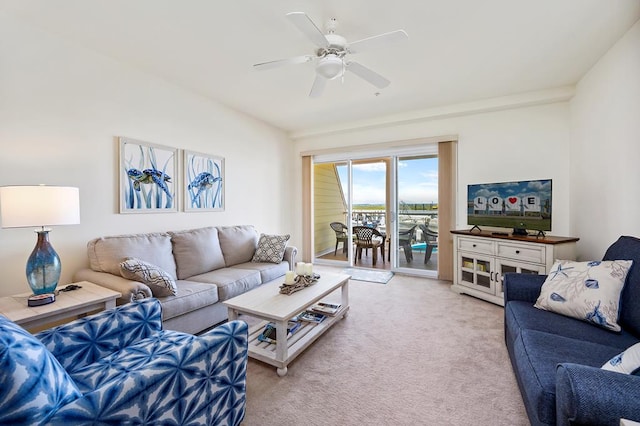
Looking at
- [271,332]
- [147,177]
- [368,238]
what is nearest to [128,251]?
[147,177]

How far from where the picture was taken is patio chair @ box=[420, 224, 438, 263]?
14.4 ft

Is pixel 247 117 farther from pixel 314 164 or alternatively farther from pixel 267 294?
pixel 267 294

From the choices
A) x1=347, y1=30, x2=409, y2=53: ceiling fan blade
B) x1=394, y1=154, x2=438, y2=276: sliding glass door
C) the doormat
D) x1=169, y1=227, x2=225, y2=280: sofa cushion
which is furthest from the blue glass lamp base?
x1=394, y1=154, x2=438, y2=276: sliding glass door

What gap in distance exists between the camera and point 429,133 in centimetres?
423

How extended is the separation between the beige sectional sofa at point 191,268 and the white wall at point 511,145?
2814 mm

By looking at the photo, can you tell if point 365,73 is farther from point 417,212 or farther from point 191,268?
point 417,212

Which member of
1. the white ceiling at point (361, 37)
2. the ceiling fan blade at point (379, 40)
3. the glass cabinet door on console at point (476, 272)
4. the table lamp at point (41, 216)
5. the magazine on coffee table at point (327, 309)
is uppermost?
the white ceiling at point (361, 37)

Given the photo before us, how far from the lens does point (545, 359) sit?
1260 mm

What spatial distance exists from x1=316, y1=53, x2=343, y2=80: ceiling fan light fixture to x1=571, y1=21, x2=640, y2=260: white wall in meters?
2.30

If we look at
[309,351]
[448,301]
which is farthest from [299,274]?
[448,301]

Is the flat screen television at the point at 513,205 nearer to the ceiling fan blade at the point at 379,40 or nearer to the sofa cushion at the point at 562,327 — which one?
the sofa cushion at the point at 562,327

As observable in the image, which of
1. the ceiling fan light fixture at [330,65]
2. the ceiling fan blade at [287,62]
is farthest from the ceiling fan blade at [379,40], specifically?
the ceiling fan blade at [287,62]

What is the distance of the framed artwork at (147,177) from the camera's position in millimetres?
2742

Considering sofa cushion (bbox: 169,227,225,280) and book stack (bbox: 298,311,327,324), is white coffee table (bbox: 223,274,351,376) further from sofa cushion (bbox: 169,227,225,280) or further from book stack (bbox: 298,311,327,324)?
sofa cushion (bbox: 169,227,225,280)
